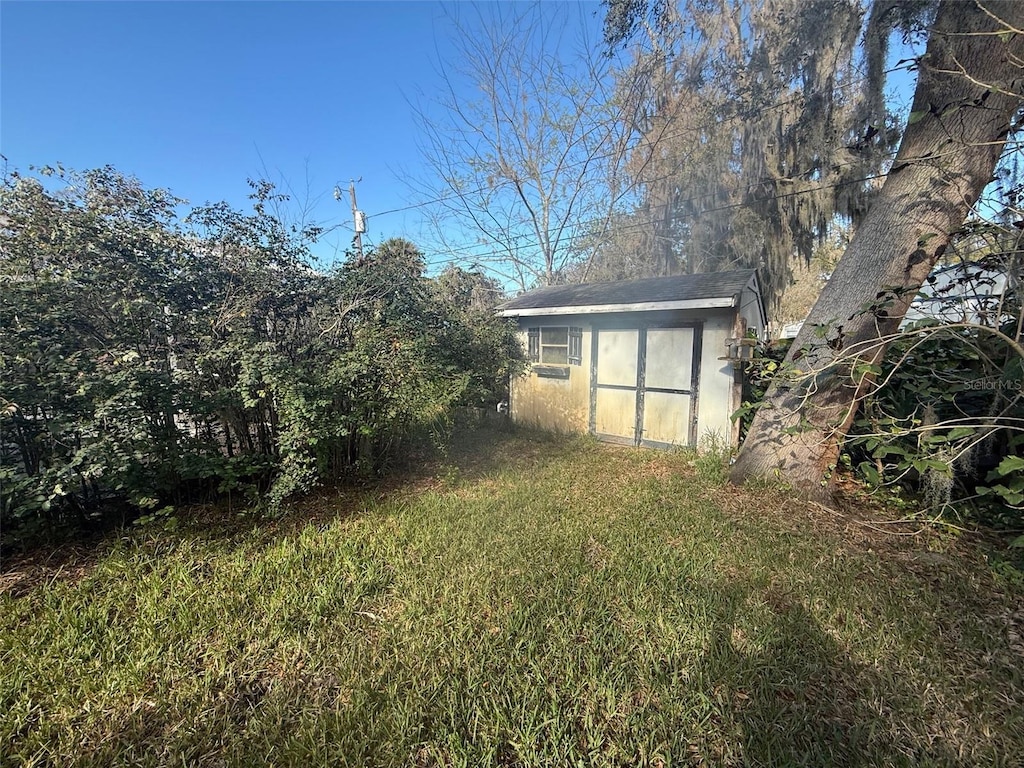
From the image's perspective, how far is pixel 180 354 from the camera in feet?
10.6

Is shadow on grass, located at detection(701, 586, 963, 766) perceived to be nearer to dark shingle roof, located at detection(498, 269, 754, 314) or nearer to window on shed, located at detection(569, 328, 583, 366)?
dark shingle roof, located at detection(498, 269, 754, 314)

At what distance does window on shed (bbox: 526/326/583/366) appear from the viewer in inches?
266

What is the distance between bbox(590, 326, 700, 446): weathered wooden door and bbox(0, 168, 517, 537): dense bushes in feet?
9.55

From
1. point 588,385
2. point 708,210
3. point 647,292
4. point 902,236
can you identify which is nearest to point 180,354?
point 588,385

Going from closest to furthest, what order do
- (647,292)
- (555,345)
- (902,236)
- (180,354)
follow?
(180,354)
(902,236)
(647,292)
(555,345)

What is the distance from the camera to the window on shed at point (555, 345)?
22.2 feet

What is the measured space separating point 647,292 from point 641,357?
1.03 m

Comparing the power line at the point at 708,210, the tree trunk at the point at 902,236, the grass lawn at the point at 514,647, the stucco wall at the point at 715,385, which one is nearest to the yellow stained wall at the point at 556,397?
the stucco wall at the point at 715,385

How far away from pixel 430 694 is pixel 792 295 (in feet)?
75.7

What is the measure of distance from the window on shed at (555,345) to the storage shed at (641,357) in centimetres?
2

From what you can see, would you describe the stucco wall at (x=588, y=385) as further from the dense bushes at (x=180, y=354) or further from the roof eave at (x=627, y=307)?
the dense bushes at (x=180, y=354)

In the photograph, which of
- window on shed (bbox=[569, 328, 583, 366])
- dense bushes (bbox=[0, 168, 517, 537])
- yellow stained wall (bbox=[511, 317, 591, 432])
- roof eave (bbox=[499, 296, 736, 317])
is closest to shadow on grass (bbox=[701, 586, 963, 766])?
dense bushes (bbox=[0, 168, 517, 537])

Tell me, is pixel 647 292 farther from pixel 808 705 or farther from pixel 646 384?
pixel 808 705

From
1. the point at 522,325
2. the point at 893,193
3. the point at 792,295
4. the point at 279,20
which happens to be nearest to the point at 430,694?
the point at 893,193
